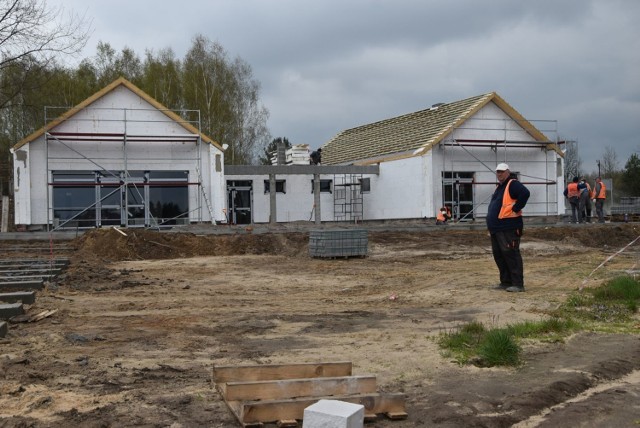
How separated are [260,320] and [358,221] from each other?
2446 centimetres

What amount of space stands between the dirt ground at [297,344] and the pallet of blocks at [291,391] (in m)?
0.11

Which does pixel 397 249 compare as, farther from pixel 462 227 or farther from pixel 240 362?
pixel 240 362

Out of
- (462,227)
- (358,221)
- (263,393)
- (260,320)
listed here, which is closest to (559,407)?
(263,393)

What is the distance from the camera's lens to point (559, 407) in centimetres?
490

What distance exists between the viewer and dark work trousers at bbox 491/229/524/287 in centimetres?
1102

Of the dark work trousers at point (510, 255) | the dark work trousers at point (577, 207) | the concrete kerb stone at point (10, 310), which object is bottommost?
the concrete kerb stone at point (10, 310)

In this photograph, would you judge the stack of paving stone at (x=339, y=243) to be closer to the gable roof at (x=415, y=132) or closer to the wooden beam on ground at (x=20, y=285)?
the wooden beam on ground at (x=20, y=285)

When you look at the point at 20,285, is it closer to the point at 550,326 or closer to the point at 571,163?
the point at 550,326

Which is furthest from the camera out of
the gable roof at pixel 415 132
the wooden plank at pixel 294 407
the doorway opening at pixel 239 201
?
the doorway opening at pixel 239 201

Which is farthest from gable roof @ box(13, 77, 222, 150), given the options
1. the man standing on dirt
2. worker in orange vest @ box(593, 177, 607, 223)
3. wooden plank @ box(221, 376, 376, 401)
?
wooden plank @ box(221, 376, 376, 401)

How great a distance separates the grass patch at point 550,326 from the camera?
6.10 m

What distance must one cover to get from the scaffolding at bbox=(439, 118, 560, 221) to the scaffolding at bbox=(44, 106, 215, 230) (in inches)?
441

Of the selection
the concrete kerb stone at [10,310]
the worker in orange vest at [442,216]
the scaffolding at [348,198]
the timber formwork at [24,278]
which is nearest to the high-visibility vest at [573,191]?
the worker in orange vest at [442,216]

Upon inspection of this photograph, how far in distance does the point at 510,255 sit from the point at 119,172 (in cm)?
2008
